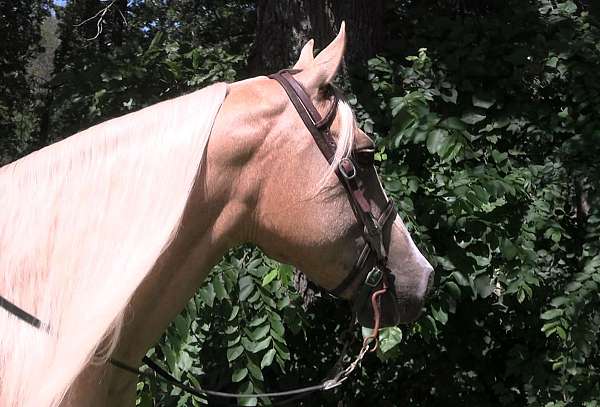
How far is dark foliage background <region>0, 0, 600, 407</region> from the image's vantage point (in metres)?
3.03

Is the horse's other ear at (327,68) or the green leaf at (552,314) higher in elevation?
the horse's other ear at (327,68)

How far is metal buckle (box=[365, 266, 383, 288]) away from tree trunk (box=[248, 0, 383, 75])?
218cm

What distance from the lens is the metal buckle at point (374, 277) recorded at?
1.78 metres

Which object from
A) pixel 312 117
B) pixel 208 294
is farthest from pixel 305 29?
pixel 312 117

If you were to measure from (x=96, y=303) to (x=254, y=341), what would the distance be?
1.60 meters

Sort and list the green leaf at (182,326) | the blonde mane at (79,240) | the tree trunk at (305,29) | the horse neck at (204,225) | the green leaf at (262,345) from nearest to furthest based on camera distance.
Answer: the blonde mane at (79,240), the horse neck at (204,225), the green leaf at (182,326), the green leaf at (262,345), the tree trunk at (305,29)

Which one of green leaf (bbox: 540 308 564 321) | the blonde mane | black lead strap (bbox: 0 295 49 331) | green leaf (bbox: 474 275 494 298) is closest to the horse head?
the blonde mane

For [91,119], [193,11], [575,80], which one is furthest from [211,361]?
[193,11]

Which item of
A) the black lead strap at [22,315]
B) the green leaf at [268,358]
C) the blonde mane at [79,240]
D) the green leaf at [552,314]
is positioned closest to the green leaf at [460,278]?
the green leaf at [552,314]

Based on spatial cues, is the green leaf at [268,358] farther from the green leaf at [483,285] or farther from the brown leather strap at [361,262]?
the brown leather strap at [361,262]

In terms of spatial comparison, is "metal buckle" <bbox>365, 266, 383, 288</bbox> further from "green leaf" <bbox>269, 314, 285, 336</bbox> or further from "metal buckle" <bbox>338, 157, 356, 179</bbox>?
"green leaf" <bbox>269, 314, 285, 336</bbox>

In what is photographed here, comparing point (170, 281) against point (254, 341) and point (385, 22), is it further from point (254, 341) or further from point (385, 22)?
point (385, 22)

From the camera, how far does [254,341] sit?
2969 mm

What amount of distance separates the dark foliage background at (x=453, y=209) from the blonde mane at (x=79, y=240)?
54.1 inches
